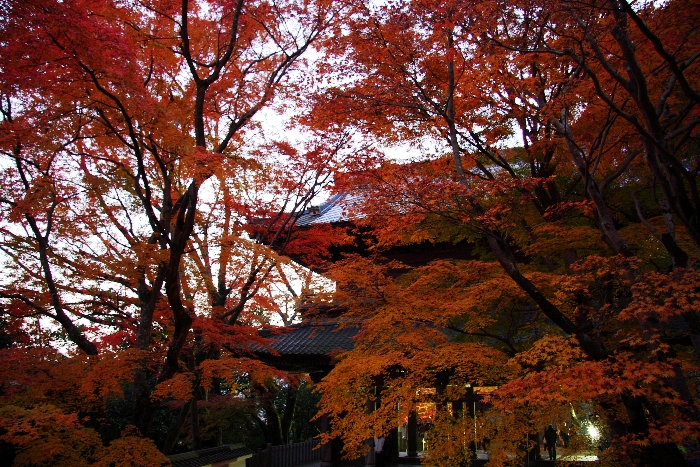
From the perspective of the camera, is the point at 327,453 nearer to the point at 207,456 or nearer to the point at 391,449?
the point at 391,449

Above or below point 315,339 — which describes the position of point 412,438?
below

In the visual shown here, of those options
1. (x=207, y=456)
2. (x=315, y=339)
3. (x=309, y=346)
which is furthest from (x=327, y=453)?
(x=207, y=456)

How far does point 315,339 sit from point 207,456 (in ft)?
11.8

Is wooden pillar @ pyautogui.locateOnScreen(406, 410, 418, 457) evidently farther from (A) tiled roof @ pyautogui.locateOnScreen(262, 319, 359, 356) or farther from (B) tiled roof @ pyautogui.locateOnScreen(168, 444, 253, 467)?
(B) tiled roof @ pyautogui.locateOnScreen(168, 444, 253, 467)

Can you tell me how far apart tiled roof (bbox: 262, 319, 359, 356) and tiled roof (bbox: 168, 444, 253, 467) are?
88.1 inches

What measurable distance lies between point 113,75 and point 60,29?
78 cm

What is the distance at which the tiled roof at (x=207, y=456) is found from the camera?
831 cm

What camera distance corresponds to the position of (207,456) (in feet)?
29.8

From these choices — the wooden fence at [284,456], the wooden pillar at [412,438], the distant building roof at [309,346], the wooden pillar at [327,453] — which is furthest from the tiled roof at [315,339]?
the wooden fence at [284,456]

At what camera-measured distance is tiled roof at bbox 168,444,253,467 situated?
27.3 ft

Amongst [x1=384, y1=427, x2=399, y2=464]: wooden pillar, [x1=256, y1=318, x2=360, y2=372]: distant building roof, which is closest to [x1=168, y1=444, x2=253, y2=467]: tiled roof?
[x1=256, y1=318, x2=360, y2=372]: distant building roof

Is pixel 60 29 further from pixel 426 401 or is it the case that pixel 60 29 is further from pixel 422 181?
pixel 426 401

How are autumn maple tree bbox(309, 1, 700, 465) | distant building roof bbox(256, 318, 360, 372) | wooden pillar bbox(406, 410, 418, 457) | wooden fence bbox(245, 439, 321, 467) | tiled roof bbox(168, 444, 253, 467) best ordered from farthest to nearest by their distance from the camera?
1. wooden fence bbox(245, 439, 321, 467)
2. wooden pillar bbox(406, 410, 418, 457)
3. distant building roof bbox(256, 318, 360, 372)
4. tiled roof bbox(168, 444, 253, 467)
5. autumn maple tree bbox(309, 1, 700, 465)

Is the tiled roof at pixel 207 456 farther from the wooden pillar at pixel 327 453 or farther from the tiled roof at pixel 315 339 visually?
the tiled roof at pixel 315 339
